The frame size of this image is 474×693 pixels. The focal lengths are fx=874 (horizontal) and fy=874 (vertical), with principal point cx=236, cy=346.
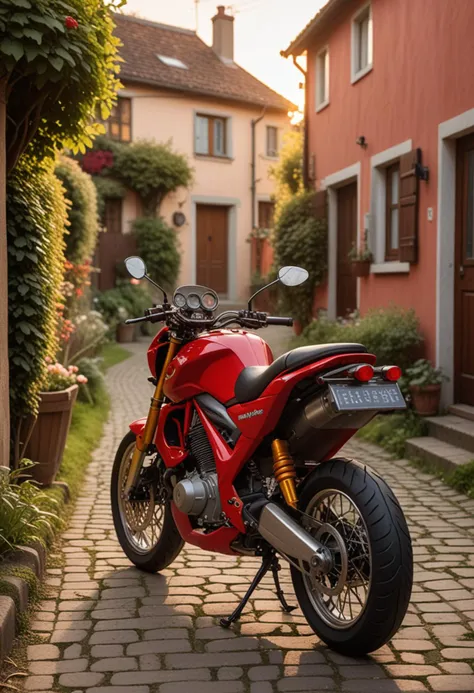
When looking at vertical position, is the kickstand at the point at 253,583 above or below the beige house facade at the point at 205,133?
below

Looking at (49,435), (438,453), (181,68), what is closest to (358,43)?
(438,453)

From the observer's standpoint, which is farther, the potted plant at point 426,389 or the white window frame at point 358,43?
the white window frame at point 358,43

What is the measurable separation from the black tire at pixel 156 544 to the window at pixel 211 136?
20114 millimetres

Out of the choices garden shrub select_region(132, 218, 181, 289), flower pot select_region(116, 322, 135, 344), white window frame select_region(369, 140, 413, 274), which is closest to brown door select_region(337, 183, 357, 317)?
white window frame select_region(369, 140, 413, 274)

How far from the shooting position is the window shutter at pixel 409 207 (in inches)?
348

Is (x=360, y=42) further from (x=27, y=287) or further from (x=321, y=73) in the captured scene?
(x=27, y=287)

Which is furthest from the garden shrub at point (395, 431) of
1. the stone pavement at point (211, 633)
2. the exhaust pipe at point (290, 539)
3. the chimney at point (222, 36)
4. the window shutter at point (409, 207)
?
the chimney at point (222, 36)

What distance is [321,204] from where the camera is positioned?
41.6 feet

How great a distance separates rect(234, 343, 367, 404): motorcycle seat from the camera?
3.22m

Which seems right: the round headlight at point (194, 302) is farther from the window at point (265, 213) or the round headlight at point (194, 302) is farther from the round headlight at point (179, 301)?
the window at point (265, 213)

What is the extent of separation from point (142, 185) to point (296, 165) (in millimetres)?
8006

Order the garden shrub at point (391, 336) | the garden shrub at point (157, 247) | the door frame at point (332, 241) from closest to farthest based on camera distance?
the garden shrub at point (391, 336), the door frame at point (332, 241), the garden shrub at point (157, 247)

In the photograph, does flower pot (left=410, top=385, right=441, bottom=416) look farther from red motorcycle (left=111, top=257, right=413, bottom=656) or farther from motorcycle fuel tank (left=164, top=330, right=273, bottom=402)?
motorcycle fuel tank (left=164, top=330, right=273, bottom=402)

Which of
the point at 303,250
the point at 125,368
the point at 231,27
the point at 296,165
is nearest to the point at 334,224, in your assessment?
the point at 303,250
